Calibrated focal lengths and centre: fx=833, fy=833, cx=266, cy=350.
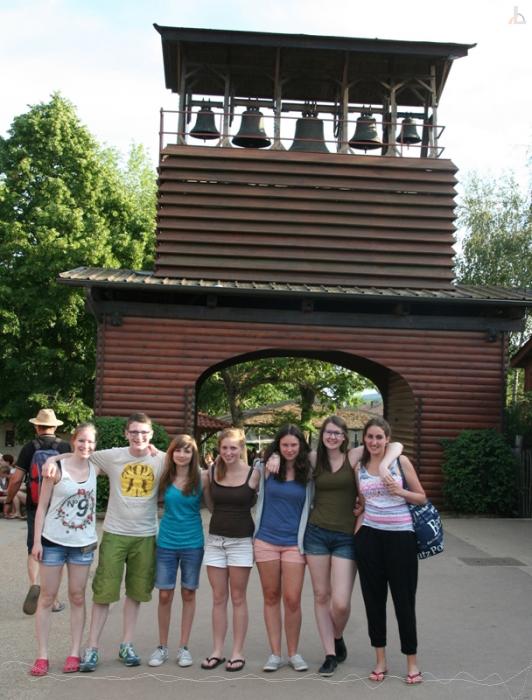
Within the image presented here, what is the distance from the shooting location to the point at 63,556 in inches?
230

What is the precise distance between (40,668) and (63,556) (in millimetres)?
744

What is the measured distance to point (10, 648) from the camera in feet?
20.6

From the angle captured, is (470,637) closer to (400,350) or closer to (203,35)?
(400,350)

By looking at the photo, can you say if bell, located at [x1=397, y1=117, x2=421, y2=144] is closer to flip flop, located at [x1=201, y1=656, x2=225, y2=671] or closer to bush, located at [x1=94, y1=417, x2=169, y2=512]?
bush, located at [x1=94, y1=417, x2=169, y2=512]

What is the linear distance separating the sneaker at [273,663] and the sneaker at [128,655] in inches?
35.6

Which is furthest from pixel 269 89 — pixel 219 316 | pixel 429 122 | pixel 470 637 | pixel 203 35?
pixel 470 637

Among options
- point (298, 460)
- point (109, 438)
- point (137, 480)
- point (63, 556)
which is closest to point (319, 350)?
point (109, 438)

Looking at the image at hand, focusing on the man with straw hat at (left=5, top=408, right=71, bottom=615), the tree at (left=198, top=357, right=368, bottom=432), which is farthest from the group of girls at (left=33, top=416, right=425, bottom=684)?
the tree at (left=198, top=357, right=368, bottom=432)

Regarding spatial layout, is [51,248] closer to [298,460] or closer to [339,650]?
[298,460]

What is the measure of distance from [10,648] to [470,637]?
366cm

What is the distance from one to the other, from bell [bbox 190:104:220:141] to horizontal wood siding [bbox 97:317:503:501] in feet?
14.9

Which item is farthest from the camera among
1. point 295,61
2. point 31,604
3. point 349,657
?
point 295,61

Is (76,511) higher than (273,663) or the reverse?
higher

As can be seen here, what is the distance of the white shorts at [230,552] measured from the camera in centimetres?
590
